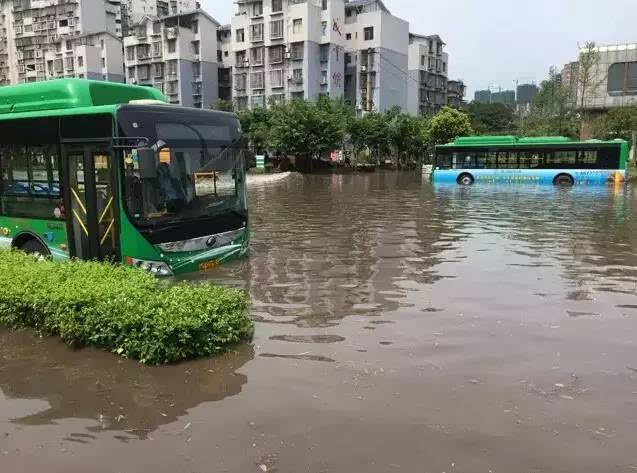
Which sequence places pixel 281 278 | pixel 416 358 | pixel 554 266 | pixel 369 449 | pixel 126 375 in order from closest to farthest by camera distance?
pixel 369 449, pixel 126 375, pixel 416 358, pixel 281 278, pixel 554 266

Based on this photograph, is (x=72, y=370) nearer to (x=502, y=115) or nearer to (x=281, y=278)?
(x=281, y=278)

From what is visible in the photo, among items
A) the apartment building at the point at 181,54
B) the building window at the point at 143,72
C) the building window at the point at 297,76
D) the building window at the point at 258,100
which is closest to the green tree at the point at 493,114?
the building window at the point at 297,76

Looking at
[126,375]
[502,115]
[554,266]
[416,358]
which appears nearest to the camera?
[126,375]

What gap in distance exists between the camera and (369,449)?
4242mm

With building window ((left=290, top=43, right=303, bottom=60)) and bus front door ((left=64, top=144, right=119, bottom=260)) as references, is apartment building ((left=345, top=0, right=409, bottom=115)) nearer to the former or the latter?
building window ((left=290, top=43, right=303, bottom=60))

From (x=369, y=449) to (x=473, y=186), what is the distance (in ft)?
95.5

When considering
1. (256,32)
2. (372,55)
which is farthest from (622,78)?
(256,32)

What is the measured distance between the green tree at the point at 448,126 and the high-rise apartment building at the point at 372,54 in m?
10.9

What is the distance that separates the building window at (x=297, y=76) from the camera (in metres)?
61.3

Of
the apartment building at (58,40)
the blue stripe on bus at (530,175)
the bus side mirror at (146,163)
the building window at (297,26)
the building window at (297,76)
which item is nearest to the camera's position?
the bus side mirror at (146,163)

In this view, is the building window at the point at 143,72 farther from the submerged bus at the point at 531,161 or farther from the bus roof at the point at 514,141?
the bus roof at the point at 514,141

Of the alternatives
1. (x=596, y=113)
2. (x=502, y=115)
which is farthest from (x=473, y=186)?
(x=502, y=115)

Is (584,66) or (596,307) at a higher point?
(584,66)

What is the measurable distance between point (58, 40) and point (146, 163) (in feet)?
256
